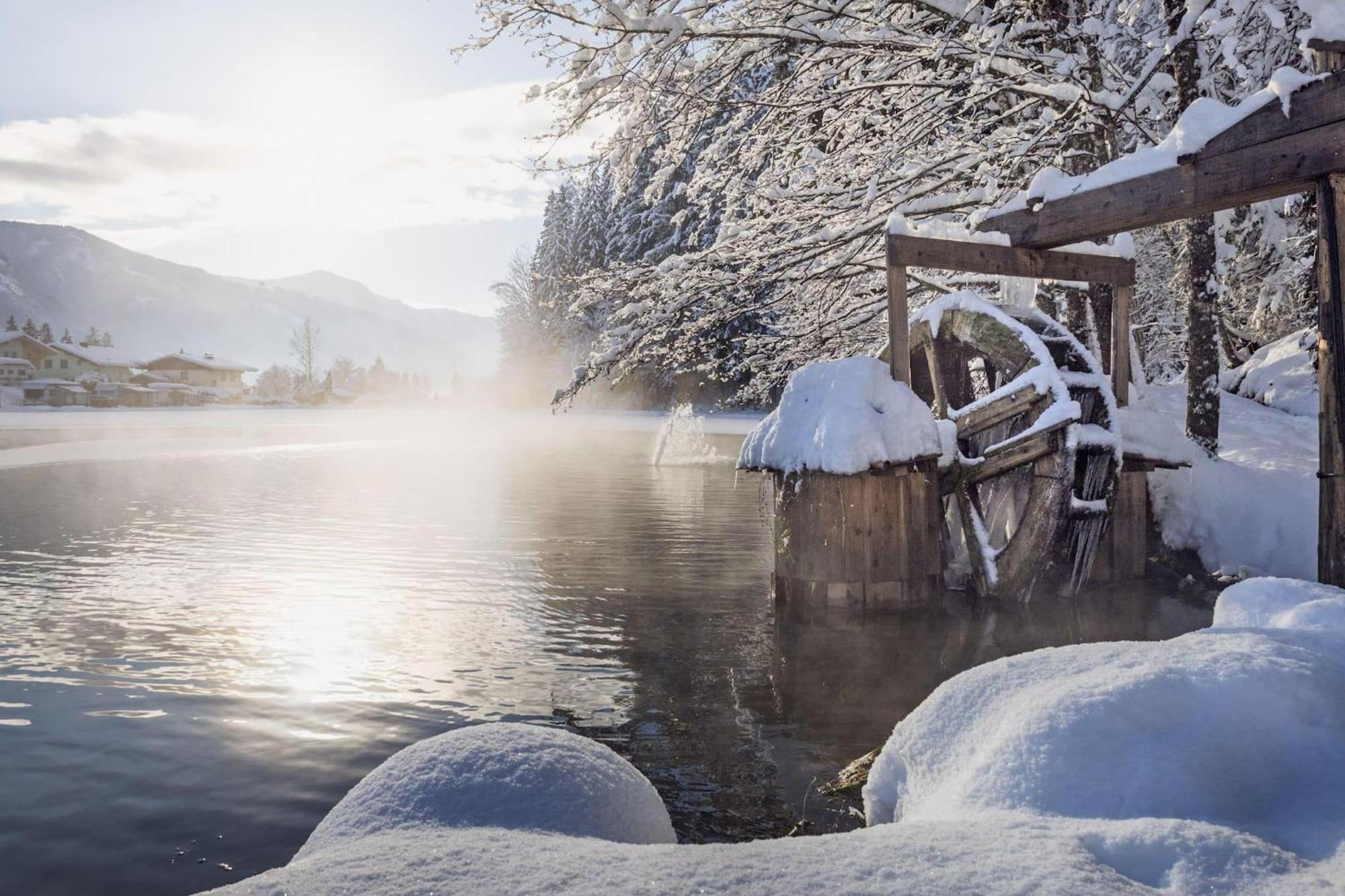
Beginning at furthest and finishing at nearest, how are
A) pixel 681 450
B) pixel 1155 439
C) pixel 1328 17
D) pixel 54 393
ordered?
1. pixel 54 393
2. pixel 681 450
3. pixel 1155 439
4. pixel 1328 17

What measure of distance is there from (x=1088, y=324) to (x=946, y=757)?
30.5 feet

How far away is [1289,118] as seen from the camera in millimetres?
5078

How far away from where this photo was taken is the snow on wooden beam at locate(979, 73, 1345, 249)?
488 centimetres

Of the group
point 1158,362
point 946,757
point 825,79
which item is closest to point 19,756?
point 946,757

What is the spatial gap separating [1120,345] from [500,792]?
847cm

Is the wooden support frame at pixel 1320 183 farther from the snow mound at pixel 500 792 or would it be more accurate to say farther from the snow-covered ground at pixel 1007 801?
the snow mound at pixel 500 792

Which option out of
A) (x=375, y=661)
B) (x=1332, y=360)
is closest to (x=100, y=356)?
(x=375, y=661)

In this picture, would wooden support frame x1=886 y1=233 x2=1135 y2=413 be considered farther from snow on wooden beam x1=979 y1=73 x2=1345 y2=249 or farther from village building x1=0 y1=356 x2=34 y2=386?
village building x1=0 y1=356 x2=34 y2=386

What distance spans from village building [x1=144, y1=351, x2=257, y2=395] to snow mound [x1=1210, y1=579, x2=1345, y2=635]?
8166cm

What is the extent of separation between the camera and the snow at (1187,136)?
506 cm

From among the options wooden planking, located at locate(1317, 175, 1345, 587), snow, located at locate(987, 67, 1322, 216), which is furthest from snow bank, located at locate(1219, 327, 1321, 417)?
wooden planking, located at locate(1317, 175, 1345, 587)

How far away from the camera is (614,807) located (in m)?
3.00

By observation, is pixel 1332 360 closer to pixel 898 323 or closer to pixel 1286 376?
pixel 898 323

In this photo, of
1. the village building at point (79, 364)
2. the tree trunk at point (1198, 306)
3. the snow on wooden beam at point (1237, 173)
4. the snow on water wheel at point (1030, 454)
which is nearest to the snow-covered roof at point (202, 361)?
the village building at point (79, 364)
